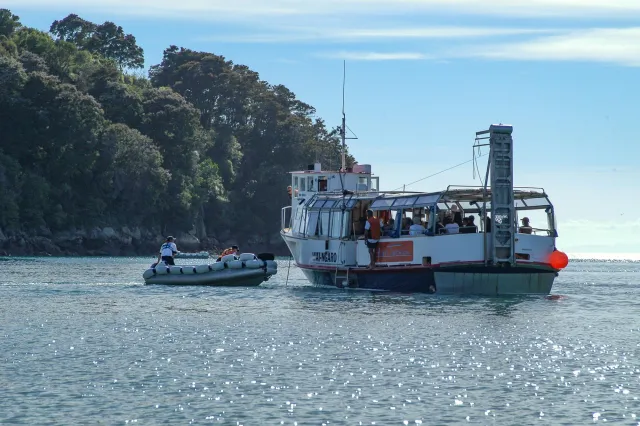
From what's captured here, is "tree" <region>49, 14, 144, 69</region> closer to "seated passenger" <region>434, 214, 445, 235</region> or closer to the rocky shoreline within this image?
the rocky shoreline

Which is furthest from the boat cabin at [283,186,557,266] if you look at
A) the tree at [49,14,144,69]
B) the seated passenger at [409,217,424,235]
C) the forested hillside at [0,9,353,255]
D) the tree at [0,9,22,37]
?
the tree at [49,14,144,69]

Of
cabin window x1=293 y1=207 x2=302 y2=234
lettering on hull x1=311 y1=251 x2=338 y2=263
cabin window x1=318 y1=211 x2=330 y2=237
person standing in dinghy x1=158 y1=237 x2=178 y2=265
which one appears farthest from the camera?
cabin window x1=293 y1=207 x2=302 y2=234

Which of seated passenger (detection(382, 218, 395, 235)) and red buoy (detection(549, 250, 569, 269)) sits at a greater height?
seated passenger (detection(382, 218, 395, 235))

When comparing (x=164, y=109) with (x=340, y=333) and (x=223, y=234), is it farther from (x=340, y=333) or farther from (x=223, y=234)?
(x=340, y=333)

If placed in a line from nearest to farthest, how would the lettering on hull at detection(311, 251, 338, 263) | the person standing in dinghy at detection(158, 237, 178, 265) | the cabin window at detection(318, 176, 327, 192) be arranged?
1. the lettering on hull at detection(311, 251, 338, 263)
2. the person standing in dinghy at detection(158, 237, 178, 265)
3. the cabin window at detection(318, 176, 327, 192)

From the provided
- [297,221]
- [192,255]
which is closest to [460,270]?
[297,221]

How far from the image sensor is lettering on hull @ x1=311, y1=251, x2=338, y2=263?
50531 millimetres

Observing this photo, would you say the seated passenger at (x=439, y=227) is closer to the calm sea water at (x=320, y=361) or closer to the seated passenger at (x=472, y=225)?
the seated passenger at (x=472, y=225)

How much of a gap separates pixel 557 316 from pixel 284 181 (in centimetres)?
11376

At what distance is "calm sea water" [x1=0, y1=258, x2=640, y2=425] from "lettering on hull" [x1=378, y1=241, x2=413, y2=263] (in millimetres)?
1753

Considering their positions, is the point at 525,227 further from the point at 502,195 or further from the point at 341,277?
the point at 341,277

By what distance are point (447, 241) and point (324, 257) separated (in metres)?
8.89

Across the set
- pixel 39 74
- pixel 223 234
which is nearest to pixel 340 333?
pixel 39 74

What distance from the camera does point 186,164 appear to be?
131375 mm
